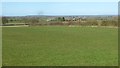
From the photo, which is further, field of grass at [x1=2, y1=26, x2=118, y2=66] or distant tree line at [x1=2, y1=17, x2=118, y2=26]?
distant tree line at [x1=2, y1=17, x2=118, y2=26]

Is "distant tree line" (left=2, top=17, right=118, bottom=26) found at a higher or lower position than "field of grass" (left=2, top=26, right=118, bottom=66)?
lower

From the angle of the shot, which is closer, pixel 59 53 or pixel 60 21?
pixel 59 53

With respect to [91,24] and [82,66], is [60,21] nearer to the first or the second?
[91,24]

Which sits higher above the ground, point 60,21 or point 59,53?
point 59,53

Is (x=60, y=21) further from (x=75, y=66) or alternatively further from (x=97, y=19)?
(x=75, y=66)

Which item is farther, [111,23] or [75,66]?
[111,23]

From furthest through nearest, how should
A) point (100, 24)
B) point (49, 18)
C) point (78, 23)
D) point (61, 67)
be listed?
1. point (49, 18)
2. point (78, 23)
3. point (100, 24)
4. point (61, 67)

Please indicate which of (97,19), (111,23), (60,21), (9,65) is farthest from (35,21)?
(9,65)

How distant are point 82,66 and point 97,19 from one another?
4924 centimetres

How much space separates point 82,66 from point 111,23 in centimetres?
4418

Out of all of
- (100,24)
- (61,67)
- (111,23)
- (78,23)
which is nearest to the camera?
(61,67)

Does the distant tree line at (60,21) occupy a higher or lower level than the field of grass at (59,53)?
lower

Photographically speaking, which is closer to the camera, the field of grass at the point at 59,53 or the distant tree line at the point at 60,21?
the field of grass at the point at 59,53

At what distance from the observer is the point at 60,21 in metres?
65.0
